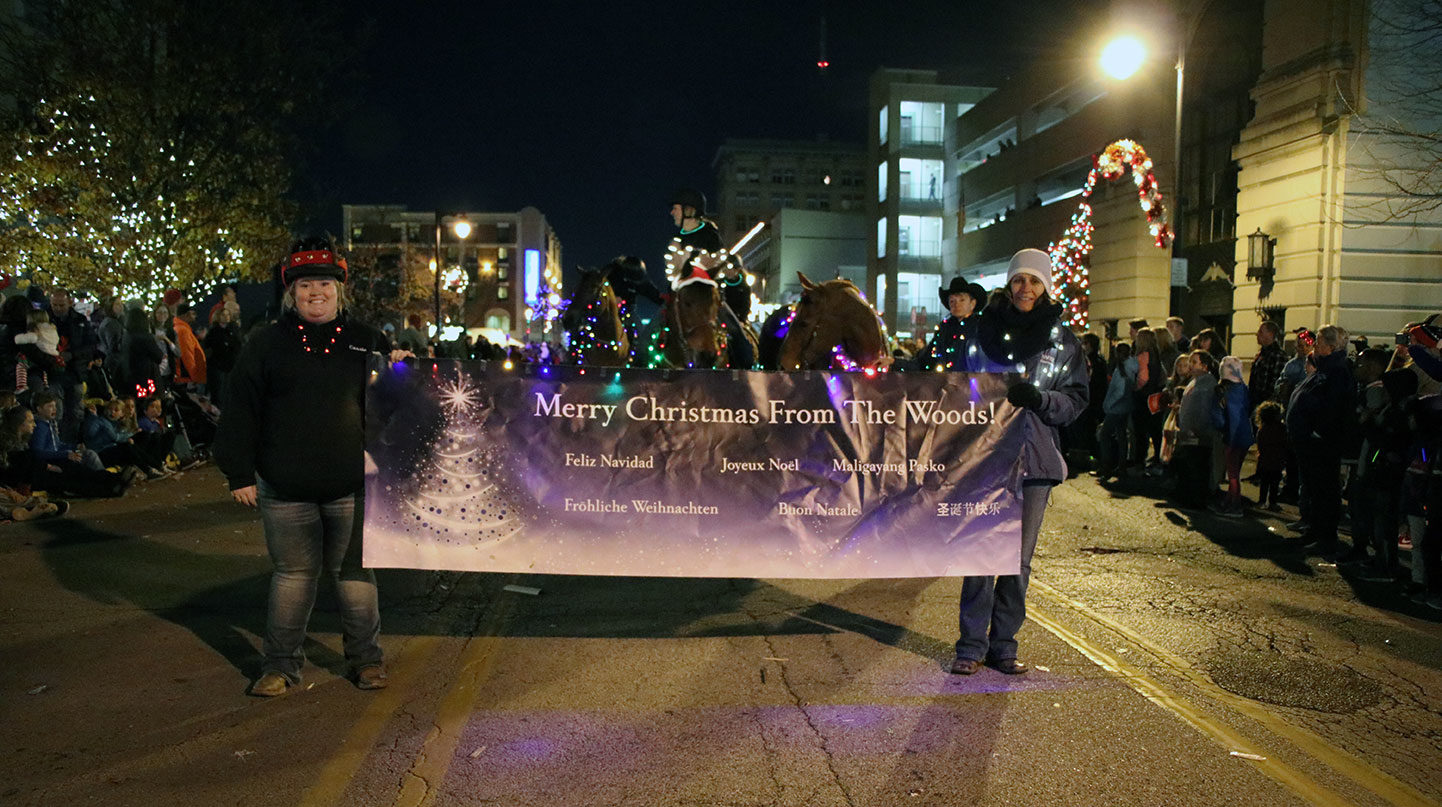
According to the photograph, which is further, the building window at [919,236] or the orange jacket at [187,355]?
the building window at [919,236]

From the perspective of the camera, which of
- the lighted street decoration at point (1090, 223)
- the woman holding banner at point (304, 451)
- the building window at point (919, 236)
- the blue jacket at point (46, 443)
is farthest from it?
the building window at point (919, 236)

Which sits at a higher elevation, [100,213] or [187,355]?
[100,213]

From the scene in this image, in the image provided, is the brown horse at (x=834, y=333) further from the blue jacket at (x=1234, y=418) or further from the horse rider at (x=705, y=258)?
the blue jacket at (x=1234, y=418)

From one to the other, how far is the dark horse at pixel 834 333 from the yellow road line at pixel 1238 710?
228cm

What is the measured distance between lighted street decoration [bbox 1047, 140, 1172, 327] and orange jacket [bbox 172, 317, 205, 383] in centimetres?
1840

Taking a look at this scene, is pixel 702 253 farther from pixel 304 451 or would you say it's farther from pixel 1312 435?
pixel 1312 435

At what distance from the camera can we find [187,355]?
15.2 m

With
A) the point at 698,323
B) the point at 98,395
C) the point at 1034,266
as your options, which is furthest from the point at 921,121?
the point at 1034,266

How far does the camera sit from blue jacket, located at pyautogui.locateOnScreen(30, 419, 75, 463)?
10.7m

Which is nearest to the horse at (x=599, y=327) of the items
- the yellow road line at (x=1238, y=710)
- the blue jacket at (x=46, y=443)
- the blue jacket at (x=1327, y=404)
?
the yellow road line at (x=1238, y=710)

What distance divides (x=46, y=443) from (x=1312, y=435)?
12511mm

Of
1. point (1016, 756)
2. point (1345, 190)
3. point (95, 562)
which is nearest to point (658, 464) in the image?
point (1016, 756)

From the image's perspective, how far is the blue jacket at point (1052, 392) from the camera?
18.2ft

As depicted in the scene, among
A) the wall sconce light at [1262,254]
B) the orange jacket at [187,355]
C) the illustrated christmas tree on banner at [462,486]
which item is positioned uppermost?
the wall sconce light at [1262,254]
